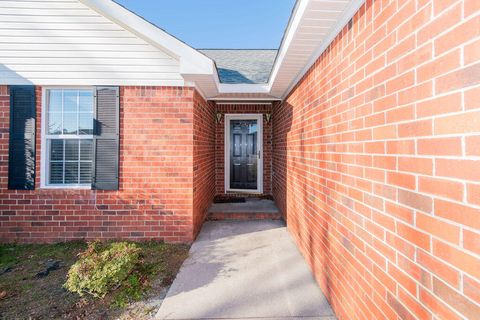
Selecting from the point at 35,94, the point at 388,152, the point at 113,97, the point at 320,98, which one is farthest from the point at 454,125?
the point at 35,94

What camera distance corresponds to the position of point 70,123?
448 cm

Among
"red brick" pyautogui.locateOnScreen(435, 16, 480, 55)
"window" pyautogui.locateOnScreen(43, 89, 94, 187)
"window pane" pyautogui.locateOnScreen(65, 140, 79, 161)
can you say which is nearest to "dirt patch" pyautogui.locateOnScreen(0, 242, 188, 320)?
"window" pyautogui.locateOnScreen(43, 89, 94, 187)

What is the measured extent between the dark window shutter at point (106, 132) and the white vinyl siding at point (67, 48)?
242 mm

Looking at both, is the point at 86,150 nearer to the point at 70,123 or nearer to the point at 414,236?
the point at 70,123

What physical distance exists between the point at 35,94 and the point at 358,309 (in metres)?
5.50

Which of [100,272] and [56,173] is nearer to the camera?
[100,272]

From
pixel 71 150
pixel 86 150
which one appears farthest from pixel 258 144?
pixel 71 150

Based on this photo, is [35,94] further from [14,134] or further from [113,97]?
[113,97]

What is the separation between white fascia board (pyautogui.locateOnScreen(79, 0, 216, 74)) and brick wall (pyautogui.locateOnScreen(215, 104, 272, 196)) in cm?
326

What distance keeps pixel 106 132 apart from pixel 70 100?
3.00ft

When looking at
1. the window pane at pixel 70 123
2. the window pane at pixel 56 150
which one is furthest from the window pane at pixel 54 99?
the window pane at pixel 56 150

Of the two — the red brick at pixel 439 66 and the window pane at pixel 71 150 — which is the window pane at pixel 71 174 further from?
the red brick at pixel 439 66

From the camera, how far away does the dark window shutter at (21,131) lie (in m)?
Result: 4.32

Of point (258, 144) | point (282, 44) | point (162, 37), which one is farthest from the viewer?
point (258, 144)
